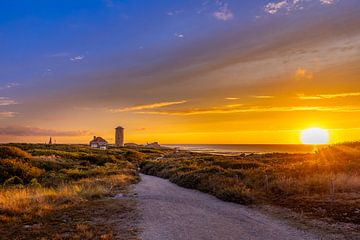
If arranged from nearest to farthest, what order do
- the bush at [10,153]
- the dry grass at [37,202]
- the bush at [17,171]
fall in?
the dry grass at [37,202], the bush at [17,171], the bush at [10,153]

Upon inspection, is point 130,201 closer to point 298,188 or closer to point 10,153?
point 298,188

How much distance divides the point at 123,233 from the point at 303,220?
22.8 ft

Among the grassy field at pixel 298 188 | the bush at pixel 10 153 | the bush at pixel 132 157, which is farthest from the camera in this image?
the bush at pixel 132 157

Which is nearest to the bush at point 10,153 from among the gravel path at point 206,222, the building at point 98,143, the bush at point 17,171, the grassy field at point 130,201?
the bush at point 17,171

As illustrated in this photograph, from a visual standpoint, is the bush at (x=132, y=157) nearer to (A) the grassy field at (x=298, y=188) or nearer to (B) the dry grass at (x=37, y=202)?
(A) the grassy field at (x=298, y=188)

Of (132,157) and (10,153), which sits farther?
(132,157)

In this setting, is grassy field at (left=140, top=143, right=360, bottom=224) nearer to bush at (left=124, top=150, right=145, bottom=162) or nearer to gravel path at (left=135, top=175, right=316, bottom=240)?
gravel path at (left=135, top=175, right=316, bottom=240)

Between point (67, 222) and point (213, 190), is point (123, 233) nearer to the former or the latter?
point (67, 222)

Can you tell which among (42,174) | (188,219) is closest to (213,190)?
(188,219)

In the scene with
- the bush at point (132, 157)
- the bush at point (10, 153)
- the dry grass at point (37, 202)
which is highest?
the bush at point (10, 153)

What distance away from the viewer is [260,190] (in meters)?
20.1

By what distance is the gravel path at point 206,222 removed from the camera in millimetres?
10727

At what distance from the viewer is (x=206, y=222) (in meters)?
12.6

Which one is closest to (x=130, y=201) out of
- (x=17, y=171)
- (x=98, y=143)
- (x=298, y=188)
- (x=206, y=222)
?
(x=206, y=222)
